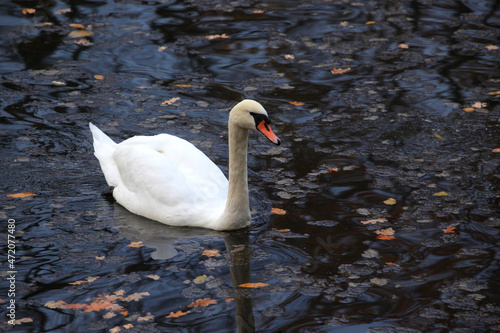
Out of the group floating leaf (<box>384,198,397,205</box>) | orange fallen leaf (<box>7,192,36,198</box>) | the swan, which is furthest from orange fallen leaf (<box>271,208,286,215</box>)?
orange fallen leaf (<box>7,192,36,198</box>)

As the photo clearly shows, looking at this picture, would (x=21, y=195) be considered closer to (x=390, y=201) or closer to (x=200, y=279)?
(x=200, y=279)

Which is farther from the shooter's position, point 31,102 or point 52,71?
point 52,71

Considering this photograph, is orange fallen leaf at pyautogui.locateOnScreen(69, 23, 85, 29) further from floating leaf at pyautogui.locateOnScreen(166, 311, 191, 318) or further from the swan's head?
floating leaf at pyautogui.locateOnScreen(166, 311, 191, 318)

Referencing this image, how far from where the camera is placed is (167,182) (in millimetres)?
7383

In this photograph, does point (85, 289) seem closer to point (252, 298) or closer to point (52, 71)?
point (252, 298)

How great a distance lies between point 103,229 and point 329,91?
4.81 metres

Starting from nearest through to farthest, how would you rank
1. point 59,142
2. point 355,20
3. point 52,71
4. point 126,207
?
point 126,207 < point 59,142 < point 52,71 < point 355,20

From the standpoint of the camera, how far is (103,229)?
7.33 meters

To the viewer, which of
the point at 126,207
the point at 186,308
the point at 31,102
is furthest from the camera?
the point at 31,102

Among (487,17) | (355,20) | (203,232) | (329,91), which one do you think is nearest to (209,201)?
(203,232)

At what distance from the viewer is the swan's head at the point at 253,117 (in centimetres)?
672

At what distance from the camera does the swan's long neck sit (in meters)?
7.00

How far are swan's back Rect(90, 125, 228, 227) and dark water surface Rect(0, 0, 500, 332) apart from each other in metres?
0.18

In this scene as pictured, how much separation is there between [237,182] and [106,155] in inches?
81.4
